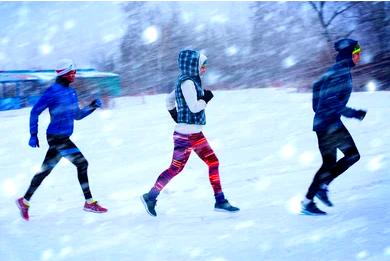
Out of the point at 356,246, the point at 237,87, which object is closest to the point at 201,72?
the point at 237,87

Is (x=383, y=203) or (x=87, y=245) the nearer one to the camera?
(x=87, y=245)

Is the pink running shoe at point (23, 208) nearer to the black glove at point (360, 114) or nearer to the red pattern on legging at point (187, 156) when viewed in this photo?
the red pattern on legging at point (187, 156)

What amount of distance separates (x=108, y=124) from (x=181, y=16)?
1.06 m

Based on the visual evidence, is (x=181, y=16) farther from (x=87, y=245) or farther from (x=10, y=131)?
(x=87, y=245)

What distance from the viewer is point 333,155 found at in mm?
2760

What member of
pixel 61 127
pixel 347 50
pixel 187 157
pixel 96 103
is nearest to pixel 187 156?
pixel 187 157

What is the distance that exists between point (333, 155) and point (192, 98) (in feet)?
3.51

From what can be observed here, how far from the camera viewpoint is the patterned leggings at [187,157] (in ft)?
8.93

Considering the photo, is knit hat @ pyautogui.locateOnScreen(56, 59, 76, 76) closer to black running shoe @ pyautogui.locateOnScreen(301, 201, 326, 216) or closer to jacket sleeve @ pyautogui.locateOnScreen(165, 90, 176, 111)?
jacket sleeve @ pyautogui.locateOnScreen(165, 90, 176, 111)

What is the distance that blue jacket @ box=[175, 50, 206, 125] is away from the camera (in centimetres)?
266

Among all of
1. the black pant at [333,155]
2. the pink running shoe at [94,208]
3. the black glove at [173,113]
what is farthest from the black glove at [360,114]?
the pink running shoe at [94,208]

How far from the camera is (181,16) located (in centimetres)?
315

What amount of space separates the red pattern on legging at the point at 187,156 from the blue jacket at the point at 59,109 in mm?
675

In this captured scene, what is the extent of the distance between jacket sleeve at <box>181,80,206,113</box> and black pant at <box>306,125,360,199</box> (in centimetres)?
89
